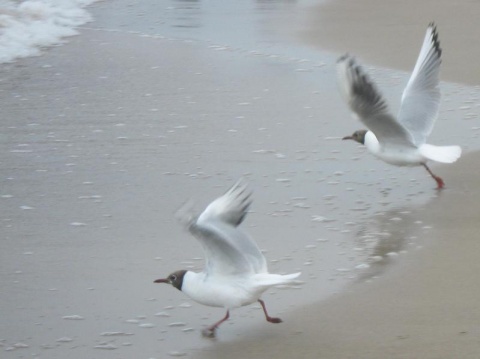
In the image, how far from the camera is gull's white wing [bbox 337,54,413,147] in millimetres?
5809

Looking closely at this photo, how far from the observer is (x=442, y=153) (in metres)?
6.11

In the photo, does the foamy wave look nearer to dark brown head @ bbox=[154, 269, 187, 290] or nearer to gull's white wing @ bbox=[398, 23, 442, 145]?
gull's white wing @ bbox=[398, 23, 442, 145]

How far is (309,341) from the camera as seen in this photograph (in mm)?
4160

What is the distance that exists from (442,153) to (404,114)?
0.60 metres

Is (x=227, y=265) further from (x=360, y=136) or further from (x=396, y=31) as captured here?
(x=396, y=31)

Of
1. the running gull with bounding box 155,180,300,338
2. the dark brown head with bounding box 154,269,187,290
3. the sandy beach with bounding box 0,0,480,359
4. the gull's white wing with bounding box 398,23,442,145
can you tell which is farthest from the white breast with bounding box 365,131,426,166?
the dark brown head with bounding box 154,269,187,290

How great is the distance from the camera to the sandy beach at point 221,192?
429cm

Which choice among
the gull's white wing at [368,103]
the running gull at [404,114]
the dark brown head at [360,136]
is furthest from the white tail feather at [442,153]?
the dark brown head at [360,136]

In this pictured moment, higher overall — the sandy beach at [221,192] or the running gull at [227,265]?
the running gull at [227,265]

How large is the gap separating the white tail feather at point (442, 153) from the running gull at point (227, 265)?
6.89 feet

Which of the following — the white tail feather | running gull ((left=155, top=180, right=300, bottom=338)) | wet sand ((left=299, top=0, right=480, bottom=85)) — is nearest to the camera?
running gull ((left=155, top=180, right=300, bottom=338))

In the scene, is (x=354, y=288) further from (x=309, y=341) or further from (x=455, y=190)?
(x=455, y=190)

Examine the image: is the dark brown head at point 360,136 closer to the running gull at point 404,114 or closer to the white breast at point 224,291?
the running gull at point 404,114

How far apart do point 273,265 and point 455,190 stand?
1.61m
